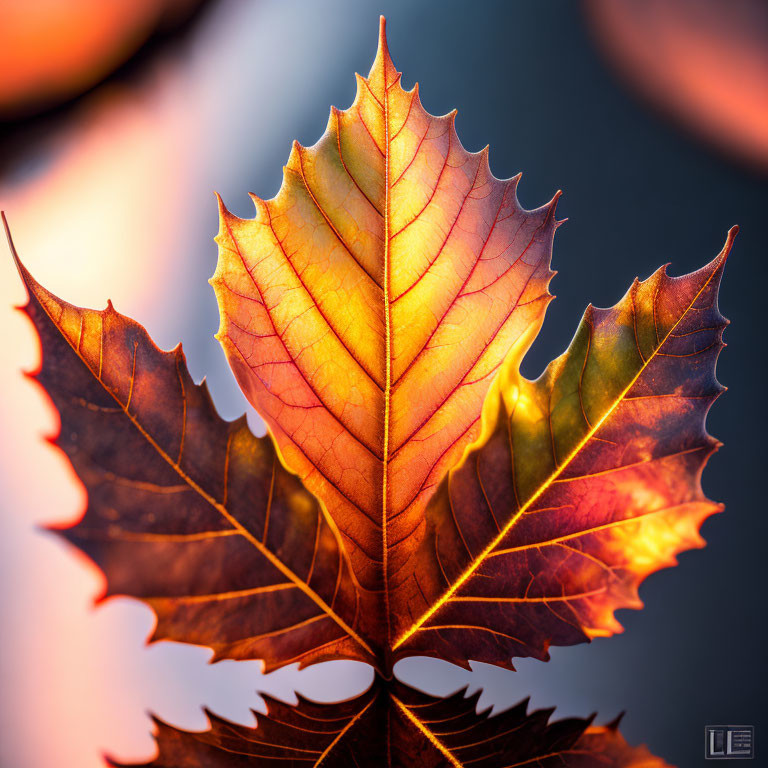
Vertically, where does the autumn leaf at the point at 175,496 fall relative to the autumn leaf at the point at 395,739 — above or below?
above

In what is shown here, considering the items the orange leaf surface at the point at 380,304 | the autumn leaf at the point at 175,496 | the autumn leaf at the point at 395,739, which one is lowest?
the autumn leaf at the point at 395,739

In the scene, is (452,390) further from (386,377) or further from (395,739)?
(395,739)

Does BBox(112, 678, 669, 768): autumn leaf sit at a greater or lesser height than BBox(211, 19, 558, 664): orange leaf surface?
lesser

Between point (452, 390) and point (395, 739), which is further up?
point (452, 390)

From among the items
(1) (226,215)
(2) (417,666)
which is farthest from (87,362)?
(2) (417,666)

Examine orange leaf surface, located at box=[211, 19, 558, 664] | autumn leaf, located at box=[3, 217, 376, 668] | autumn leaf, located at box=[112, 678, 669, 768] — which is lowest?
autumn leaf, located at box=[112, 678, 669, 768]

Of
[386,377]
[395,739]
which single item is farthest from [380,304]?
[395,739]
